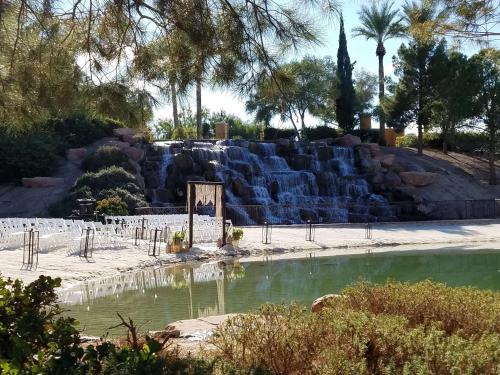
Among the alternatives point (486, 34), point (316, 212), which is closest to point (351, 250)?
point (316, 212)

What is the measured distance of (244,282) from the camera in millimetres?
16453

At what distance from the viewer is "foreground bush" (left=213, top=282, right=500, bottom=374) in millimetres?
4449

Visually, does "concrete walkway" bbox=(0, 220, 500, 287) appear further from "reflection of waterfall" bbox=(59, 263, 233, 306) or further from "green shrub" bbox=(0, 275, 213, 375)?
"green shrub" bbox=(0, 275, 213, 375)

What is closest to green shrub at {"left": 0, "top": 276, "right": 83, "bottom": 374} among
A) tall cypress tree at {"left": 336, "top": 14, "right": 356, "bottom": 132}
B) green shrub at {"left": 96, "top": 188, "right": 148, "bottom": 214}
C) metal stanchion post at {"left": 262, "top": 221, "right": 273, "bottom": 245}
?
metal stanchion post at {"left": 262, "top": 221, "right": 273, "bottom": 245}

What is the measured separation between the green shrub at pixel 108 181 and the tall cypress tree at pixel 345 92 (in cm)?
2172

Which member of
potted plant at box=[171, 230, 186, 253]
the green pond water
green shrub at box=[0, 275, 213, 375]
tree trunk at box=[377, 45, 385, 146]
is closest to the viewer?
green shrub at box=[0, 275, 213, 375]

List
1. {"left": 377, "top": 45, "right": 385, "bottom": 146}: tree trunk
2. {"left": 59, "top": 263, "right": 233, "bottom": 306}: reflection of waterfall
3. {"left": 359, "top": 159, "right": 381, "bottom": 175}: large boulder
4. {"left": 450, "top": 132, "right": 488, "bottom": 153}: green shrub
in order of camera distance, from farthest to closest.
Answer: {"left": 377, "top": 45, "right": 385, "bottom": 146}: tree trunk < {"left": 450, "top": 132, "right": 488, "bottom": 153}: green shrub < {"left": 359, "top": 159, "right": 381, "bottom": 175}: large boulder < {"left": 59, "top": 263, "right": 233, "bottom": 306}: reflection of waterfall

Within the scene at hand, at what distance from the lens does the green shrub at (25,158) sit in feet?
115

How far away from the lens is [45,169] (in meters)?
35.5

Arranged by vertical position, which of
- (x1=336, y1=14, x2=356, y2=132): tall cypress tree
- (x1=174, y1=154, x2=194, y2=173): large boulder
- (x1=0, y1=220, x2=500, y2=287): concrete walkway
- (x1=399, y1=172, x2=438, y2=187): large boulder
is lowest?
(x1=0, y1=220, x2=500, y2=287): concrete walkway

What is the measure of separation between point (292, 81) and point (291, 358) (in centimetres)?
279

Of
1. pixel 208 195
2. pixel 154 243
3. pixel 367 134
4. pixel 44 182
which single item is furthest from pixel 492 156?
pixel 154 243

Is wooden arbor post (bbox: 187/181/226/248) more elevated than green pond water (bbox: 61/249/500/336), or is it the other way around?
wooden arbor post (bbox: 187/181/226/248)

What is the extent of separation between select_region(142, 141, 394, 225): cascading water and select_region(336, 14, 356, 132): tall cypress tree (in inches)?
429
